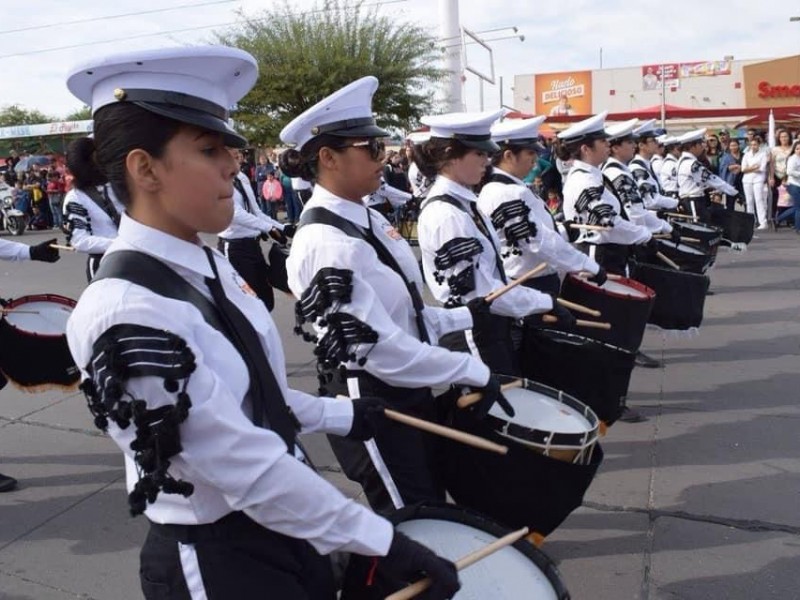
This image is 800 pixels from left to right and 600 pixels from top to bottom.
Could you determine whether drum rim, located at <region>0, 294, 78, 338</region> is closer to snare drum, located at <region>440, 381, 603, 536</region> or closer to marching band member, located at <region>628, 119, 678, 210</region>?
snare drum, located at <region>440, 381, 603, 536</region>

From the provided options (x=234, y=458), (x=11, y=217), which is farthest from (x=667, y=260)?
(x=11, y=217)

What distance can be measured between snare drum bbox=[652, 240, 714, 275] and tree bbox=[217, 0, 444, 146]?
17.0 m

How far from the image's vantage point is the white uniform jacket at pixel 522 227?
4.37 meters

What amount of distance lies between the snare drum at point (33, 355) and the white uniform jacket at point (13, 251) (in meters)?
0.43

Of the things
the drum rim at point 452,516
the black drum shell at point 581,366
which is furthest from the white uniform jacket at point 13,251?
the drum rim at point 452,516

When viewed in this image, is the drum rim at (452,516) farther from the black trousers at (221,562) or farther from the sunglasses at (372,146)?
the sunglasses at (372,146)

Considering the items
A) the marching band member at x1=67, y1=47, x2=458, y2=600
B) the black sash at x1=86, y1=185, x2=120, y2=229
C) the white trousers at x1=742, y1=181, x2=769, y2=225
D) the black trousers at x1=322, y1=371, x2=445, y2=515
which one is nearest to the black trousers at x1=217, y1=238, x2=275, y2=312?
the black sash at x1=86, y1=185, x2=120, y2=229

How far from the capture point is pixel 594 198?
5.95m

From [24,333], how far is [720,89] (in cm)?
4388

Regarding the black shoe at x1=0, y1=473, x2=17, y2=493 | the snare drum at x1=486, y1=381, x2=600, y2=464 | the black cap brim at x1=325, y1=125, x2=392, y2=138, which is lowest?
the black shoe at x1=0, y1=473, x2=17, y2=493

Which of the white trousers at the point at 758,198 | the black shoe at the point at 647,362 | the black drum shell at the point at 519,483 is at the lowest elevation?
the black shoe at the point at 647,362

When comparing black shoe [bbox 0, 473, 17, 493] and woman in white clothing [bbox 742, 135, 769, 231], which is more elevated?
woman in white clothing [bbox 742, 135, 769, 231]

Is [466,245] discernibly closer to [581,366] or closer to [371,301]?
[581,366]

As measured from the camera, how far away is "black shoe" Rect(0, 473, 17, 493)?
4320 millimetres
